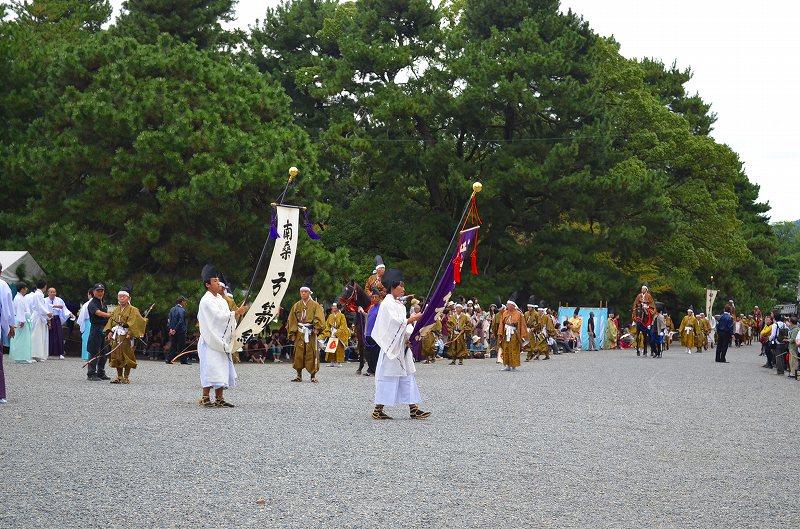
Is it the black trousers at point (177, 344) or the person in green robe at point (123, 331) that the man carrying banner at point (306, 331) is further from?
the black trousers at point (177, 344)

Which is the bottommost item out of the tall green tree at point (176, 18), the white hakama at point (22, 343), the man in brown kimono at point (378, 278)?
the white hakama at point (22, 343)

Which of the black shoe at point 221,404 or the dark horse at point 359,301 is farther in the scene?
the dark horse at point 359,301

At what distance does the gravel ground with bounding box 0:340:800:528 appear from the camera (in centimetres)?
666

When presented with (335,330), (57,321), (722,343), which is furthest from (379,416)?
(722,343)

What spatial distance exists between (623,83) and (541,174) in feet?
34.7

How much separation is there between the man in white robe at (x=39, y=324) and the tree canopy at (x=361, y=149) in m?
2.71

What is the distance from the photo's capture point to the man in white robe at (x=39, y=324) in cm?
2270

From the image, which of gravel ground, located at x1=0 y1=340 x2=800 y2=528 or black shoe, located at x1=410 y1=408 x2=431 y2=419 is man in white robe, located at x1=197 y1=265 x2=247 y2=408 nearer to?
gravel ground, located at x1=0 y1=340 x2=800 y2=528

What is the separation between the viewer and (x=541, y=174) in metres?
39.0

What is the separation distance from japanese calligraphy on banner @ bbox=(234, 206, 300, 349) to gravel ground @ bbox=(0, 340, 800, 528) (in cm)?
143

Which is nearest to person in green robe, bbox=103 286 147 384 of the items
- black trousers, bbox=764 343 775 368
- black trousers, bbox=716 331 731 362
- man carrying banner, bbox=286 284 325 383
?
man carrying banner, bbox=286 284 325 383

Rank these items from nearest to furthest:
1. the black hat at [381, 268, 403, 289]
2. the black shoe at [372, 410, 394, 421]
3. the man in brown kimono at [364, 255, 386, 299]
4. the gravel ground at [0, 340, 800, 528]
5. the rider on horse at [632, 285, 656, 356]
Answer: the gravel ground at [0, 340, 800, 528] < the black shoe at [372, 410, 394, 421] < the black hat at [381, 268, 403, 289] < the man in brown kimono at [364, 255, 386, 299] < the rider on horse at [632, 285, 656, 356]

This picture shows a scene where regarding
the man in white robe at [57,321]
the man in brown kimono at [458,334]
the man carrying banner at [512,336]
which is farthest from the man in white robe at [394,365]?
the man in brown kimono at [458,334]

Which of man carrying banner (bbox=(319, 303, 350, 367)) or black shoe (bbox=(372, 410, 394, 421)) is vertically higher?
man carrying banner (bbox=(319, 303, 350, 367))
